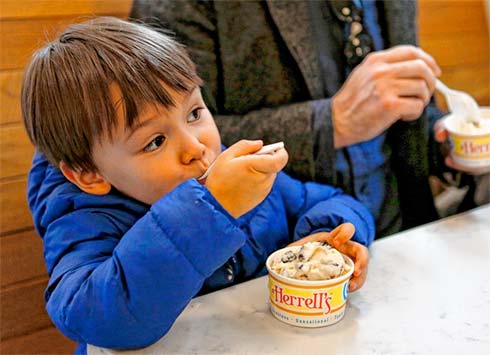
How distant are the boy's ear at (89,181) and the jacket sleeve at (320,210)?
32 centimetres

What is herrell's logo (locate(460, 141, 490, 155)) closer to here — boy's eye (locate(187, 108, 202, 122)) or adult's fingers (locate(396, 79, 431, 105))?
adult's fingers (locate(396, 79, 431, 105))

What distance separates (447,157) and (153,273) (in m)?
0.76

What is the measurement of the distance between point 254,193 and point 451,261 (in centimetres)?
37

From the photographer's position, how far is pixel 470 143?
1.04 m

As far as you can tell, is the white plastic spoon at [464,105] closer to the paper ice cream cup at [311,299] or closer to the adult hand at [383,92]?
the adult hand at [383,92]

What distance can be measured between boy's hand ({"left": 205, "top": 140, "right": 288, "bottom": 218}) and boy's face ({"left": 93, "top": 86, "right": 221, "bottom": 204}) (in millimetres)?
102

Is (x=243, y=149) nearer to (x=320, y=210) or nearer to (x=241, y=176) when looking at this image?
(x=241, y=176)

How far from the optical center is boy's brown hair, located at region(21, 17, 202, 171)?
0.78 metres

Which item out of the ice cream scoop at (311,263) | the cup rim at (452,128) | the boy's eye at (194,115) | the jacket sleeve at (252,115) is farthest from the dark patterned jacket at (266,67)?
the ice cream scoop at (311,263)

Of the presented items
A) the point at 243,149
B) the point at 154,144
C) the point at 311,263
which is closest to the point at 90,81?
the point at 154,144

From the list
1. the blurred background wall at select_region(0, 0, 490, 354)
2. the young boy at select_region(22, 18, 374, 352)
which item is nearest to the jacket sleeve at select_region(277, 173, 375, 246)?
the young boy at select_region(22, 18, 374, 352)

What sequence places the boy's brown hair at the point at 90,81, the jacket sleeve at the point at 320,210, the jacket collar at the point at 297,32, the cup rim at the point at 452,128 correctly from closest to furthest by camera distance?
1. the boy's brown hair at the point at 90,81
2. the jacket sleeve at the point at 320,210
3. the cup rim at the point at 452,128
4. the jacket collar at the point at 297,32

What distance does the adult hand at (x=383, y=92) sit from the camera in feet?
3.46

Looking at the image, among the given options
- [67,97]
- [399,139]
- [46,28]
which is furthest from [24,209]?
[399,139]
